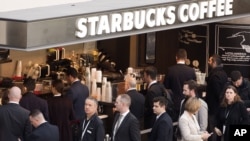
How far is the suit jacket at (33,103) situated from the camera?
14.2m

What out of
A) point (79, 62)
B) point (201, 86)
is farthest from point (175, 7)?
point (79, 62)

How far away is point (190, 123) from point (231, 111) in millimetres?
1225

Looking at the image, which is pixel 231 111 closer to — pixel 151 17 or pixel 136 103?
pixel 136 103

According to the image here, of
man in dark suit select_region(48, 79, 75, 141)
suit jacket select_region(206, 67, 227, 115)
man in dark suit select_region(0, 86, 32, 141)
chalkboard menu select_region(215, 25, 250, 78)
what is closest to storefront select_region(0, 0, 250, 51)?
man in dark suit select_region(0, 86, 32, 141)

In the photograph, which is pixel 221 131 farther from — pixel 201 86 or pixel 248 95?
pixel 201 86

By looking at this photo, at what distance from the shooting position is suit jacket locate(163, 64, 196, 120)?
16.5 m

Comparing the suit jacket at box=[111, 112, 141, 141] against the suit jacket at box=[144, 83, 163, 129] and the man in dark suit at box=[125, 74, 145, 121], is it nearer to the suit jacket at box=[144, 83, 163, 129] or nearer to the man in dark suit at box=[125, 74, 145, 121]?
the man in dark suit at box=[125, 74, 145, 121]

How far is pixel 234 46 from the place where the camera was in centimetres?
1908

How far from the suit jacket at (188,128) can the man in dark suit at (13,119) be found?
2300 mm

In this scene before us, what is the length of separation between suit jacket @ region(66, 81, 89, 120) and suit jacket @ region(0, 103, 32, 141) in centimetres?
202

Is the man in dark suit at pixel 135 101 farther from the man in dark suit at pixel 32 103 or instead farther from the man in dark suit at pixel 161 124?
the man in dark suit at pixel 32 103

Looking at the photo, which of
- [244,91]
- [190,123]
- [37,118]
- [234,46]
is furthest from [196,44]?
[37,118]

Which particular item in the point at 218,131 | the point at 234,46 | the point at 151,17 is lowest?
the point at 218,131

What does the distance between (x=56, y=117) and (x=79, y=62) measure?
5535 mm
